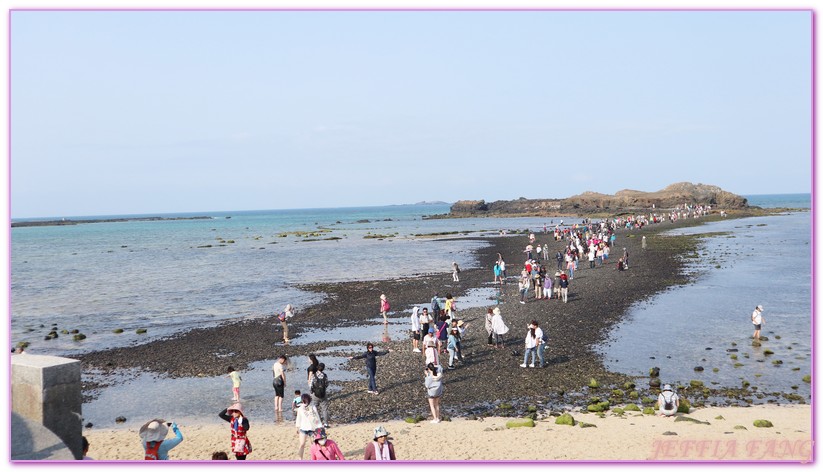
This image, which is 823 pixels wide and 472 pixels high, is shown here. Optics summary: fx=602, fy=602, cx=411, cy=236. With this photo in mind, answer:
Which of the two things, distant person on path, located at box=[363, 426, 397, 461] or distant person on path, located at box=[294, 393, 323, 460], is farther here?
distant person on path, located at box=[294, 393, 323, 460]

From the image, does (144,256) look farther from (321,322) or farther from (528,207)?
(528,207)

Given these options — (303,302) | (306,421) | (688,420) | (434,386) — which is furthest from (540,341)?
(303,302)

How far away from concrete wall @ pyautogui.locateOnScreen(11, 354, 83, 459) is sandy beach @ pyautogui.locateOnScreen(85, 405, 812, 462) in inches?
199

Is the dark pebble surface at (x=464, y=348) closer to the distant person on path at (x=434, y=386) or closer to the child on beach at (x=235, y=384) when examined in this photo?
the distant person on path at (x=434, y=386)

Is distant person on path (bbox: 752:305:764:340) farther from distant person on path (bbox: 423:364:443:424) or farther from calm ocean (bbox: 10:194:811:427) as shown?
distant person on path (bbox: 423:364:443:424)

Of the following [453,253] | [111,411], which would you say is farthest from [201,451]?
[453,253]

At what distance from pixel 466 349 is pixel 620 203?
124901 millimetres

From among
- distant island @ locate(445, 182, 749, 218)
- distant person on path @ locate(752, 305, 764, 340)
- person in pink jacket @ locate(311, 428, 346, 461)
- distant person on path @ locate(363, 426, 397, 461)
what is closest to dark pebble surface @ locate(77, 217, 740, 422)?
person in pink jacket @ locate(311, 428, 346, 461)

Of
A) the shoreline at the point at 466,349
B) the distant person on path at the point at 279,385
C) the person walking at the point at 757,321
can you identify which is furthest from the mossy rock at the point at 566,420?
the person walking at the point at 757,321

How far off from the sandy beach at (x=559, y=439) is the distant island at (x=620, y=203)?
11625 cm

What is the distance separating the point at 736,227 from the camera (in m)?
79.4

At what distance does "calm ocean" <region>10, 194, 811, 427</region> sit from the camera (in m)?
18.3

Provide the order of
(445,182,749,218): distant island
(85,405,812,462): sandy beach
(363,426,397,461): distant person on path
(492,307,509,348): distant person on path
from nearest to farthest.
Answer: (363,426,397,461): distant person on path
(85,405,812,462): sandy beach
(492,307,509,348): distant person on path
(445,182,749,218): distant island

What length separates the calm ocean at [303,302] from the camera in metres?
18.3
